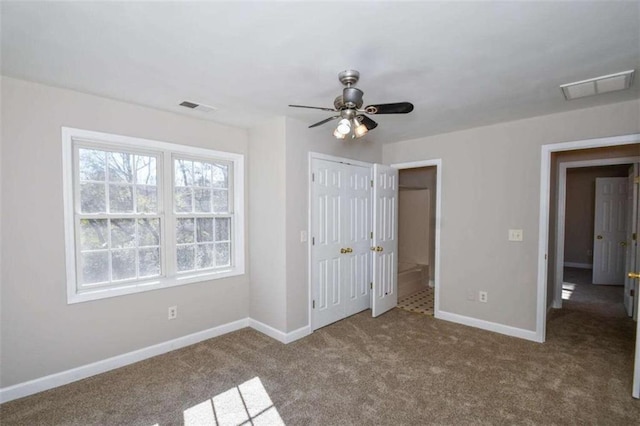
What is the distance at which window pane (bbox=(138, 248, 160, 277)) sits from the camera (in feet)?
9.76

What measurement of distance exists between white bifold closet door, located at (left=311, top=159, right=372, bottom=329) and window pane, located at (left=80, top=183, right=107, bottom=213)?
2004mm

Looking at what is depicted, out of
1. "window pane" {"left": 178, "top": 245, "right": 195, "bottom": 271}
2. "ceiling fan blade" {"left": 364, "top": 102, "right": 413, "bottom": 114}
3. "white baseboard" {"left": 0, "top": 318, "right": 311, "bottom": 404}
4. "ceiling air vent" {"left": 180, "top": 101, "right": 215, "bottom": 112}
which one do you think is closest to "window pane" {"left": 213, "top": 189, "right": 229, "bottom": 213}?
"window pane" {"left": 178, "top": 245, "right": 195, "bottom": 271}

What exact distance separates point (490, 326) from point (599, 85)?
2600 millimetres

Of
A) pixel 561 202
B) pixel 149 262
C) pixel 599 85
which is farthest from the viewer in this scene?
pixel 561 202

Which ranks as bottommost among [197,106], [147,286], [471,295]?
[471,295]

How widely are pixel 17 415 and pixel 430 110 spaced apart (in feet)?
13.3

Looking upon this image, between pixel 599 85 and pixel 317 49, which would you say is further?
pixel 599 85

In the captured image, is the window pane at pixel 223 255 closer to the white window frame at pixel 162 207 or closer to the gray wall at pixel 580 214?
the white window frame at pixel 162 207

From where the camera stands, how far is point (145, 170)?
297 cm

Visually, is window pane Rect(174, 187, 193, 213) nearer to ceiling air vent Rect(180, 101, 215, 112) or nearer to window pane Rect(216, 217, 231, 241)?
window pane Rect(216, 217, 231, 241)

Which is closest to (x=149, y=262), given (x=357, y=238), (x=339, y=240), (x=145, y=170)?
(x=145, y=170)

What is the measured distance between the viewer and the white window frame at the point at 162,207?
8.20 feet

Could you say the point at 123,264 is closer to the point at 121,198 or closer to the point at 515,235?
the point at 121,198

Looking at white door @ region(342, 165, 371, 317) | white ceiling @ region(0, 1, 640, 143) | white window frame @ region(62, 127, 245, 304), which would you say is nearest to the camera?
white ceiling @ region(0, 1, 640, 143)
